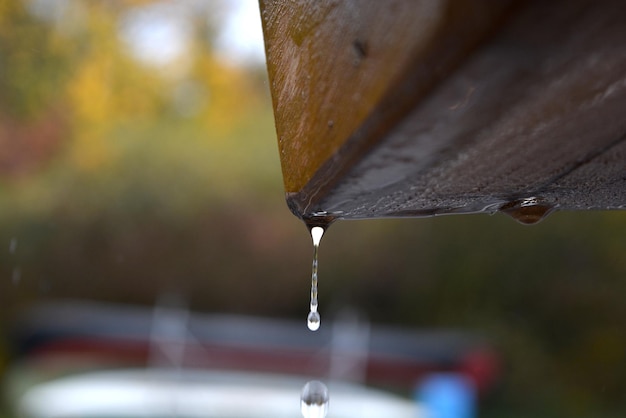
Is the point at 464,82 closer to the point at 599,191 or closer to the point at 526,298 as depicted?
the point at 599,191

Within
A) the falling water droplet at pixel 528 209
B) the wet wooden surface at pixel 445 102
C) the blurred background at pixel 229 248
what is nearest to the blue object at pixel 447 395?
the blurred background at pixel 229 248

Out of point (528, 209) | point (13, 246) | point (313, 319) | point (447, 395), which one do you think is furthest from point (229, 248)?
point (528, 209)

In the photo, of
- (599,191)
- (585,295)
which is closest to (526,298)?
(585,295)

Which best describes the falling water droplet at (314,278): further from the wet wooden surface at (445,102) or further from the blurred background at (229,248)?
the blurred background at (229,248)

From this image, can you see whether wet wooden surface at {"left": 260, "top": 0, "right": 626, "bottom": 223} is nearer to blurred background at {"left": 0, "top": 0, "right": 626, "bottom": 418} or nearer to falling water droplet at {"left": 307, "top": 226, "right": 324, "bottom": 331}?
falling water droplet at {"left": 307, "top": 226, "right": 324, "bottom": 331}

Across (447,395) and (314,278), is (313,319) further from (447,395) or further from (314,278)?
(447,395)

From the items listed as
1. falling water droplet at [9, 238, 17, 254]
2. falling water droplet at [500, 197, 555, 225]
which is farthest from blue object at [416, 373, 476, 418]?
falling water droplet at [500, 197, 555, 225]
